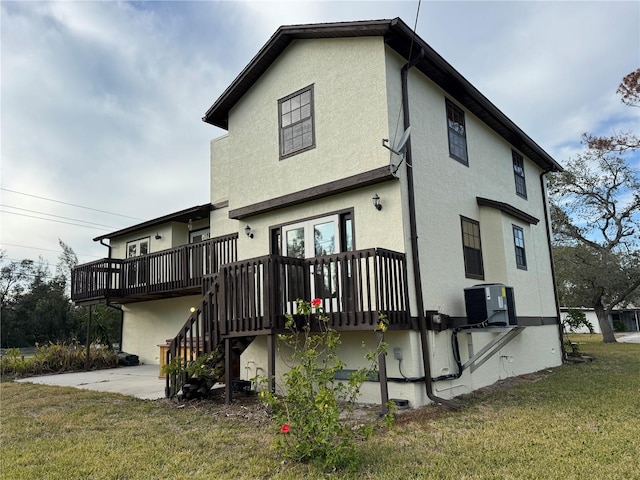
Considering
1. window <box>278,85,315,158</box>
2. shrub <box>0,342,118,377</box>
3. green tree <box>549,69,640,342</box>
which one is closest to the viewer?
window <box>278,85,315,158</box>

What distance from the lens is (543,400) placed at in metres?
7.53

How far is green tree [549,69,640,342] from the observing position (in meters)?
22.9

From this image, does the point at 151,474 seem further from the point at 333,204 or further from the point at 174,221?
the point at 174,221

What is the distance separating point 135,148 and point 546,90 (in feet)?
49.0

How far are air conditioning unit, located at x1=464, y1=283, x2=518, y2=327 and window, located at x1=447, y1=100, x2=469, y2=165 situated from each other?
3.02 meters

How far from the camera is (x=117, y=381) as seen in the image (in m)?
10.9

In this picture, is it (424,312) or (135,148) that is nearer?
(424,312)

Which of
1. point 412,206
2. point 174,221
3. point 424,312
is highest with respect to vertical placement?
point 174,221

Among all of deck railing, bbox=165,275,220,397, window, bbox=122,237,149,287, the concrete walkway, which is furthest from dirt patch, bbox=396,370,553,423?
window, bbox=122,237,149,287

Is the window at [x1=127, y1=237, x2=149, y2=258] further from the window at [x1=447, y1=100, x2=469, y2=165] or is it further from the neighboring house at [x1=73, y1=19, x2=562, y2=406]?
the window at [x1=447, y1=100, x2=469, y2=165]

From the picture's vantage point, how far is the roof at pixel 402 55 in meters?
7.88

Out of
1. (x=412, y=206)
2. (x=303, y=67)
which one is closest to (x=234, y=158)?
(x=303, y=67)

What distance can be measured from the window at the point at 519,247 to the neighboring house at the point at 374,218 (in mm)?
77

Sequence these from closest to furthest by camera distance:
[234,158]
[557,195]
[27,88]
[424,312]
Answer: [424,312] < [234,158] < [27,88] < [557,195]
